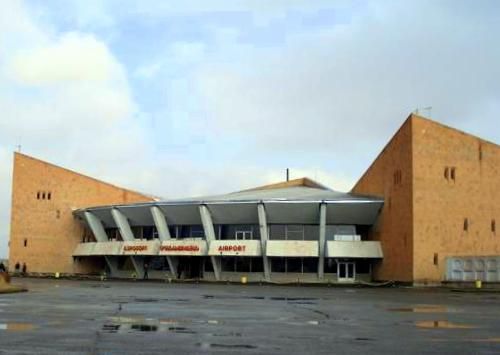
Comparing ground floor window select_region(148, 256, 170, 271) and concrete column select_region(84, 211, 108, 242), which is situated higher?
concrete column select_region(84, 211, 108, 242)

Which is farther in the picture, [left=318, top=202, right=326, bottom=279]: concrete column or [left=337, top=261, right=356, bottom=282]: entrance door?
[left=337, top=261, right=356, bottom=282]: entrance door

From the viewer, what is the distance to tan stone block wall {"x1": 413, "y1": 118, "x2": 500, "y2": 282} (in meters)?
51.2

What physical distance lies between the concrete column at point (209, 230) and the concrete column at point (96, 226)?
55.2 feet

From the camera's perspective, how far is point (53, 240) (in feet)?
262

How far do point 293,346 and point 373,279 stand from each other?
5078cm

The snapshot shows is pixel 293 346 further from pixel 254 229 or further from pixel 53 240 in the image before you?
pixel 53 240

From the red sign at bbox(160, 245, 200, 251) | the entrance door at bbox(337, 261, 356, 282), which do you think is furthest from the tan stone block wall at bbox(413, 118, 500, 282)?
the red sign at bbox(160, 245, 200, 251)

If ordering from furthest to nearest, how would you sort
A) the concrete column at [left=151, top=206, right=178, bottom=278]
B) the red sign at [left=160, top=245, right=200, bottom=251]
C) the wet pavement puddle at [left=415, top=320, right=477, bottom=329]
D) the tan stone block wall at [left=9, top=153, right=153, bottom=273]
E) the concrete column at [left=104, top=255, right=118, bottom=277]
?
the tan stone block wall at [left=9, top=153, right=153, bottom=273] → the concrete column at [left=104, top=255, right=118, bottom=277] → the concrete column at [left=151, top=206, right=178, bottom=278] → the red sign at [left=160, top=245, right=200, bottom=251] → the wet pavement puddle at [left=415, top=320, right=477, bottom=329]

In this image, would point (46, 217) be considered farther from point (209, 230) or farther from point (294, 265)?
point (294, 265)

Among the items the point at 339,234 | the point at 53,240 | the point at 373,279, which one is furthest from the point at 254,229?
the point at 53,240

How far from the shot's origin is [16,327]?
14.9 metres

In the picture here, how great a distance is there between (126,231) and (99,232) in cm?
654

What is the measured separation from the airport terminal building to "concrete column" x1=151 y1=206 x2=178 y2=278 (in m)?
0.12

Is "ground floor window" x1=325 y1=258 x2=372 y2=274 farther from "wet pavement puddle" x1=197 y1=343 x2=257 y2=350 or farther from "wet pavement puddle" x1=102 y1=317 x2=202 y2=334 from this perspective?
"wet pavement puddle" x1=197 y1=343 x2=257 y2=350
